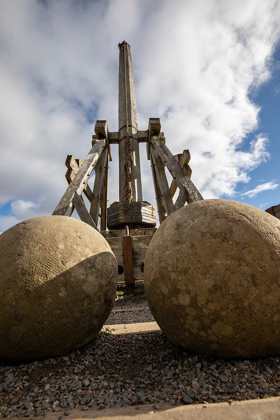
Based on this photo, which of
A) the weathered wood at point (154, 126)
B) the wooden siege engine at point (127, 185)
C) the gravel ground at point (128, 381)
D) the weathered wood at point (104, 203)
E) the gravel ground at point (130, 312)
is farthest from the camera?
the weathered wood at point (104, 203)

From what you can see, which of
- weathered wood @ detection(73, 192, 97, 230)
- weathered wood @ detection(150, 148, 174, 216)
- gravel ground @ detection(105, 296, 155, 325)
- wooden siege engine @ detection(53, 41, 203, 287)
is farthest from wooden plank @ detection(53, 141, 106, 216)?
gravel ground @ detection(105, 296, 155, 325)

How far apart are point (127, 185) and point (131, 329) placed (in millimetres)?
4914

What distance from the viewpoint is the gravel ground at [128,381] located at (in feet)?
5.17

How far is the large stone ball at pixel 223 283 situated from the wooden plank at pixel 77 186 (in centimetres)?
345

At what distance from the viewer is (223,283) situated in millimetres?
1824

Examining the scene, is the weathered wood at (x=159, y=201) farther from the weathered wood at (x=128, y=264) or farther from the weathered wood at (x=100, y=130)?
the weathered wood at (x=128, y=264)

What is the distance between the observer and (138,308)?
4.34m

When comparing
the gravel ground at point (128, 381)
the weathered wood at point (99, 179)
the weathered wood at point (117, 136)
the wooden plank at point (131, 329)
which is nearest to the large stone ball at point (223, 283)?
the gravel ground at point (128, 381)

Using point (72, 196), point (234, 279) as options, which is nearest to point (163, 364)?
point (234, 279)

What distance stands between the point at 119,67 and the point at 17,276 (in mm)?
10049

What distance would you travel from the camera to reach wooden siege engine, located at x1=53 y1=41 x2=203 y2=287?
501 cm

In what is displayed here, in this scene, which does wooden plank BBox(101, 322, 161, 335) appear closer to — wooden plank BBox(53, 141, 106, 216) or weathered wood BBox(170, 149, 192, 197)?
wooden plank BBox(53, 141, 106, 216)

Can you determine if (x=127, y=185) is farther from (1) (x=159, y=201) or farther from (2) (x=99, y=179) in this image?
(1) (x=159, y=201)

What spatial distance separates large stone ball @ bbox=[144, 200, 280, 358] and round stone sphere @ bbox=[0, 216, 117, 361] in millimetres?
637
